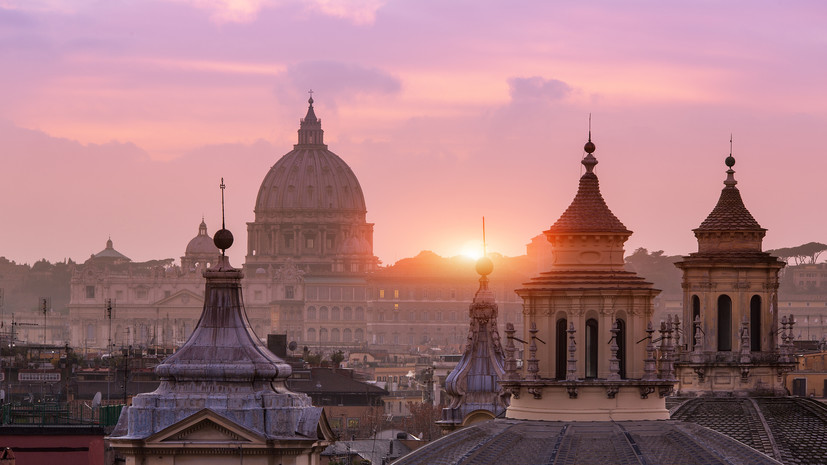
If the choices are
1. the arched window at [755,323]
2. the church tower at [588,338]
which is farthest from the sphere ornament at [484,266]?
the church tower at [588,338]

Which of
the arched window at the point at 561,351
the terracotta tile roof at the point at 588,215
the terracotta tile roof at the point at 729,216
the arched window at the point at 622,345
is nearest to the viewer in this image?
the arched window at the point at 622,345

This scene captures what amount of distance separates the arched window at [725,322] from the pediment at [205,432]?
9848 millimetres

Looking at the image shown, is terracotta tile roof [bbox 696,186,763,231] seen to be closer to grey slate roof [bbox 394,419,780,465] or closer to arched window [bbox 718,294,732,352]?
arched window [bbox 718,294,732,352]

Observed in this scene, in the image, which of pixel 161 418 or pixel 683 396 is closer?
pixel 161 418

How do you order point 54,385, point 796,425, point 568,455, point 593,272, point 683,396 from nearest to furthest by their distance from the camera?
point 568,455
point 593,272
point 796,425
point 683,396
point 54,385

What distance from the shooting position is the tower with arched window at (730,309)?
42500 mm

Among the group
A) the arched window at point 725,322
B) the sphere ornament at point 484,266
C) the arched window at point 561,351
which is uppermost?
the sphere ornament at point 484,266

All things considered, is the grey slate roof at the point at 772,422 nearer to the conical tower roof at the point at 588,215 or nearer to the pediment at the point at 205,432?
the pediment at the point at 205,432

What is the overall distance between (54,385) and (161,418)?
69687 millimetres

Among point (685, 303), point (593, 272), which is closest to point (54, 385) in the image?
point (685, 303)

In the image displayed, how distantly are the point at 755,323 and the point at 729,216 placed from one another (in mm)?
1977

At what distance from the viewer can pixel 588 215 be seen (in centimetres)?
3028

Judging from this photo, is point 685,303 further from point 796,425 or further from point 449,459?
point 449,459

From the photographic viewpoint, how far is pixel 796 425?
3931cm
